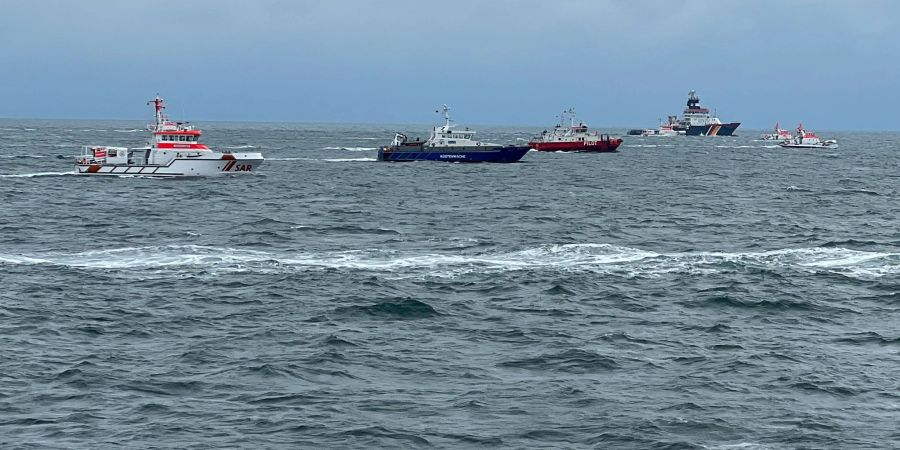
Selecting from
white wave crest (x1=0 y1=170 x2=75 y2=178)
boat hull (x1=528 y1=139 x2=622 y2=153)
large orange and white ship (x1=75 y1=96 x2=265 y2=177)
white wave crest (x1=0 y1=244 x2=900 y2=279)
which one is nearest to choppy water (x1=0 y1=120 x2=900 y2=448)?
white wave crest (x1=0 y1=244 x2=900 y2=279)

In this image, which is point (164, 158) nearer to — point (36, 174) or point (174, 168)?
point (174, 168)

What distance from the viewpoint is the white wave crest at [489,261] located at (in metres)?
44.8

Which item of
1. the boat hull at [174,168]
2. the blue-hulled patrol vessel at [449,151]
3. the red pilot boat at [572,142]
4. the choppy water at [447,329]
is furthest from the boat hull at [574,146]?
the choppy water at [447,329]

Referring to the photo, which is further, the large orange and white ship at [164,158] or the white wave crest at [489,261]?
the large orange and white ship at [164,158]

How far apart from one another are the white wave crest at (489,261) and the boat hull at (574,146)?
130 metres

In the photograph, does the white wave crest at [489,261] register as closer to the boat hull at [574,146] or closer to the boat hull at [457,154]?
the boat hull at [457,154]

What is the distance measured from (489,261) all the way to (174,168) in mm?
59130

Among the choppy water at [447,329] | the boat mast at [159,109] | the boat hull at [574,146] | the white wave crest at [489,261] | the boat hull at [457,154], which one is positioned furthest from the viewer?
the boat hull at [574,146]

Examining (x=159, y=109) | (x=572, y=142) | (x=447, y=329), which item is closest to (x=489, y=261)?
(x=447, y=329)

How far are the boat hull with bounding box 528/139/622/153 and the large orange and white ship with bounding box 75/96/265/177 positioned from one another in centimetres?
8604

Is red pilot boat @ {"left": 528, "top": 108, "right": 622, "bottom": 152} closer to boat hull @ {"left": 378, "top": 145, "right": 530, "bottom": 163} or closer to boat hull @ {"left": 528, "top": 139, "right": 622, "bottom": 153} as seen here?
boat hull @ {"left": 528, "top": 139, "right": 622, "bottom": 153}

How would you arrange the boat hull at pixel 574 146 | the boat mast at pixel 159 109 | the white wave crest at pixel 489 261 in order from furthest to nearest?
the boat hull at pixel 574 146
the boat mast at pixel 159 109
the white wave crest at pixel 489 261

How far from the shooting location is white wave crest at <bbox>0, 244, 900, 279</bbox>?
147ft

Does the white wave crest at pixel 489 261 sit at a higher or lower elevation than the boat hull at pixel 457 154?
lower
